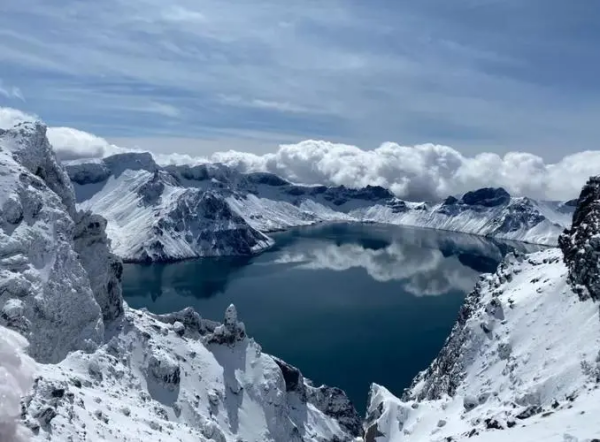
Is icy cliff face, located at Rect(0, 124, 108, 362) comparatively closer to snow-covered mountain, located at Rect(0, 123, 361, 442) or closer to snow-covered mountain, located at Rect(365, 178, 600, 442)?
snow-covered mountain, located at Rect(0, 123, 361, 442)

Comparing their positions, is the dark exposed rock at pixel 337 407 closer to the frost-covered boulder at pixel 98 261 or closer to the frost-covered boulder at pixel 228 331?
the frost-covered boulder at pixel 228 331

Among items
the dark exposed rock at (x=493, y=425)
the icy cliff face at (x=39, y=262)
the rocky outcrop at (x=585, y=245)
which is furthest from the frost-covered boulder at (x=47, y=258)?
the rocky outcrop at (x=585, y=245)

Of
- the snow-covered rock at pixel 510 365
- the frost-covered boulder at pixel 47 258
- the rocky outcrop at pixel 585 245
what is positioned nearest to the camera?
the snow-covered rock at pixel 510 365

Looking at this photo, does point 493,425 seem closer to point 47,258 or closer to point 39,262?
point 39,262

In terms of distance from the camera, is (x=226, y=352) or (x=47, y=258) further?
(x=226, y=352)

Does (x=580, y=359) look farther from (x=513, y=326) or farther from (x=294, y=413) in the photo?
(x=294, y=413)

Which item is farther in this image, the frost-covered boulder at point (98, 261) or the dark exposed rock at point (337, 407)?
the dark exposed rock at point (337, 407)

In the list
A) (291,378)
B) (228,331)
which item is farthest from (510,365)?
(228,331)
